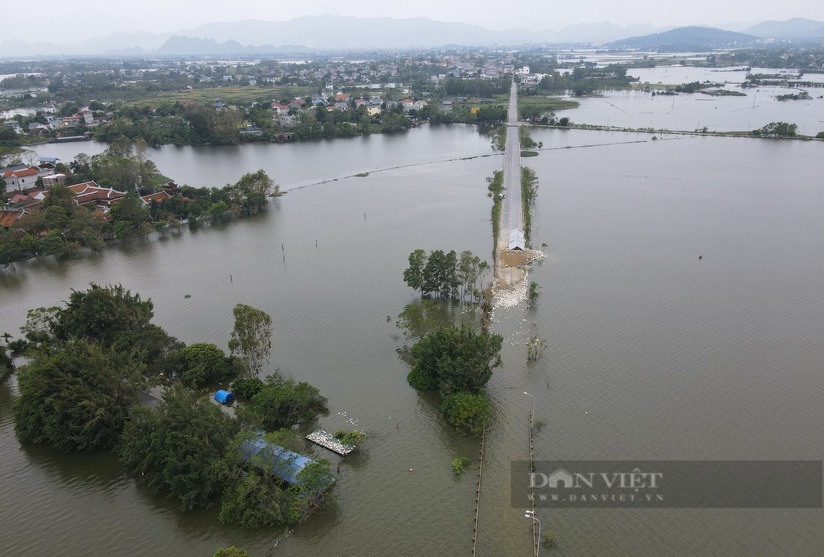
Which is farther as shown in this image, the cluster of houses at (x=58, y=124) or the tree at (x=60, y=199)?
the cluster of houses at (x=58, y=124)

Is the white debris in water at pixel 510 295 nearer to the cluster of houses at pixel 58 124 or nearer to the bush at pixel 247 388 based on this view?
the bush at pixel 247 388

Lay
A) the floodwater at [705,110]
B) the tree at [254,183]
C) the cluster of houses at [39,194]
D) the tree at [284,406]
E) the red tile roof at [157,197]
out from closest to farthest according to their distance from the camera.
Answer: the tree at [284,406]
the cluster of houses at [39,194]
the red tile roof at [157,197]
the tree at [254,183]
the floodwater at [705,110]

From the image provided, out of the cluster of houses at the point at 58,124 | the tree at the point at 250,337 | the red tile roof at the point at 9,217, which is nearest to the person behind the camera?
the tree at the point at 250,337

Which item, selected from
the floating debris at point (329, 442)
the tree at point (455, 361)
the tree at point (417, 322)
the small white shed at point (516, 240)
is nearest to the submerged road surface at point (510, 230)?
the small white shed at point (516, 240)

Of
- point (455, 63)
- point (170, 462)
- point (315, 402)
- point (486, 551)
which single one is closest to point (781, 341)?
point (486, 551)

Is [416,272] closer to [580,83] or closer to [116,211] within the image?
[116,211]

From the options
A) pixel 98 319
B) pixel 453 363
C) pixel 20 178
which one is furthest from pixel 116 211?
pixel 453 363

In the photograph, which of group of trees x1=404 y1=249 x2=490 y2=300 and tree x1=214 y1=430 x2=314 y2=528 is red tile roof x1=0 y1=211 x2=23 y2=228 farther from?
tree x1=214 y1=430 x2=314 y2=528
